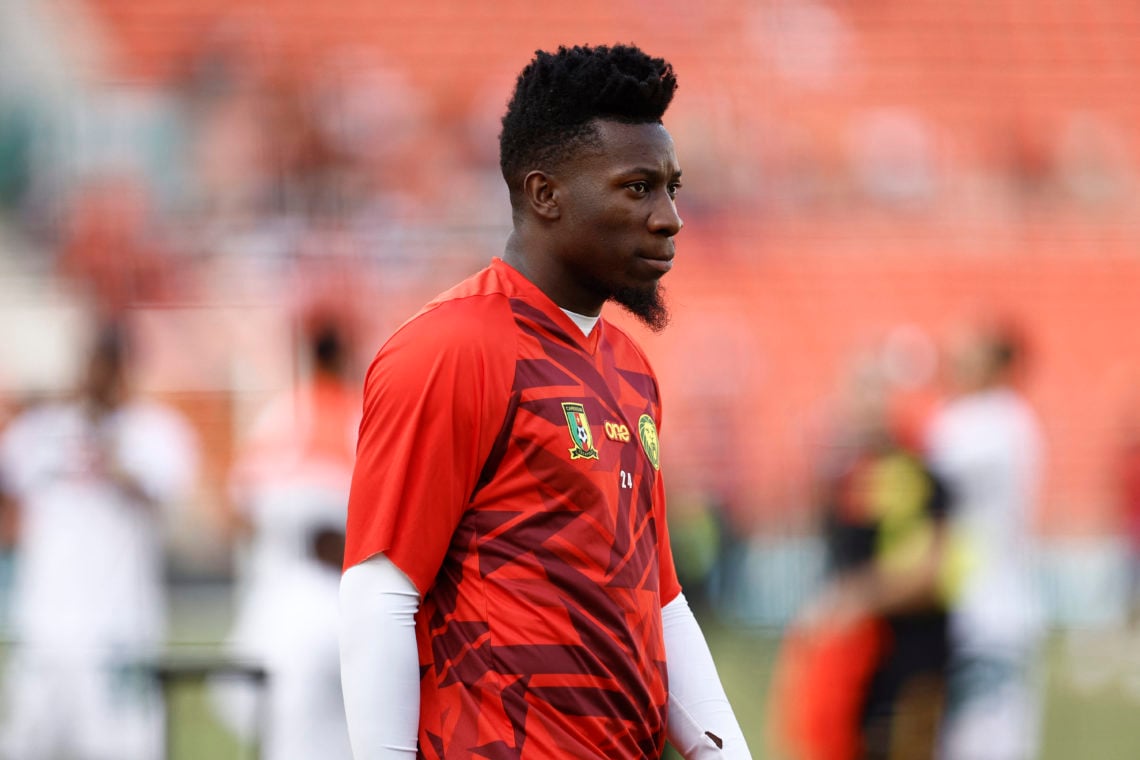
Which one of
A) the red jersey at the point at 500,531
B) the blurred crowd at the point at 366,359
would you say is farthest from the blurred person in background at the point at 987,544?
the red jersey at the point at 500,531

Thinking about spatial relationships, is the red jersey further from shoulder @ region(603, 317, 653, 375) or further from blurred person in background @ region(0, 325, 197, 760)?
blurred person in background @ region(0, 325, 197, 760)

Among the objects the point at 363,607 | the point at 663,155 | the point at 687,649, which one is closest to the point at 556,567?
the point at 363,607

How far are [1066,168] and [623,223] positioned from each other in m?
7.27

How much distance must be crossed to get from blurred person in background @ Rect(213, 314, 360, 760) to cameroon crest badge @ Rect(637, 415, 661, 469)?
8.84ft

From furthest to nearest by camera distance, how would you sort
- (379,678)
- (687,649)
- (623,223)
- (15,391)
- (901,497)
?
(15,391) → (901,497) → (687,649) → (623,223) → (379,678)

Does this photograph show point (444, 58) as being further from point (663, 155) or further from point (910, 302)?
point (663, 155)

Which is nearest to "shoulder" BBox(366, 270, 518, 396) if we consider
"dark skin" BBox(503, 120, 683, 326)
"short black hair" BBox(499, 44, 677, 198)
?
"dark skin" BBox(503, 120, 683, 326)

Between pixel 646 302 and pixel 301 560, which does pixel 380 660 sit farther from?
pixel 301 560

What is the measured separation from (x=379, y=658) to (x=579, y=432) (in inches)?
14.2

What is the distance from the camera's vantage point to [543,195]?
1879 millimetres

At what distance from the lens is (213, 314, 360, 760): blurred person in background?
4.61 m

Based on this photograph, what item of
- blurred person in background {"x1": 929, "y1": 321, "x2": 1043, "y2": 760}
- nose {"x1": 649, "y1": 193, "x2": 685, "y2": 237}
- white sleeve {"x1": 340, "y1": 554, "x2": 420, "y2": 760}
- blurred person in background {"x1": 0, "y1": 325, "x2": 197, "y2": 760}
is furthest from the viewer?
blurred person in background {"x1": 929, "y1": 321, "x2": 1043, "y2": 760}

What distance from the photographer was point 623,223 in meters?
1.84

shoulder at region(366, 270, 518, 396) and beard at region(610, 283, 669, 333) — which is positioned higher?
beard at region(610, 283, 669, 333)
